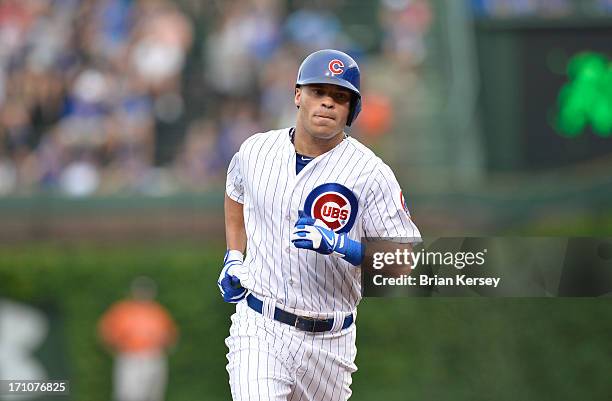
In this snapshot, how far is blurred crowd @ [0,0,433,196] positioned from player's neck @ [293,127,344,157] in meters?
7.35

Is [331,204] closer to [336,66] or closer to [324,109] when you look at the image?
[324,109]

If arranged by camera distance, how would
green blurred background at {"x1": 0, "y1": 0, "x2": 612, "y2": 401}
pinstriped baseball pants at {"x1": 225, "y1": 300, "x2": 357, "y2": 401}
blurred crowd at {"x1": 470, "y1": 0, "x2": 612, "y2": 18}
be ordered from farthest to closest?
1. blurred crowd at {"x1": 470, "y1": 0, "x2": 612, "y2": 18}
2. green blurred background at {"x1": 0, "y1": 0, "x2": 612, "y2": 401}
3. pinstriped baseball pants at {"x1": 225, "y1": 300, "x2": 357, "y2": 401}

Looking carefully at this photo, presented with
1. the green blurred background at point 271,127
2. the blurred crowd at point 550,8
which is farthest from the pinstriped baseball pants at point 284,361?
the blurred crowd at point 550,8

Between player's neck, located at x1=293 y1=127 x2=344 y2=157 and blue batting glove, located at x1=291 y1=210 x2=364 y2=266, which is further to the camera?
player's neck, located at x1=293 y1=127 x2=344 y2=157

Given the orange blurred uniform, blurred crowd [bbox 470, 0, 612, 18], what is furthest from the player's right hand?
blurred crowd [bbox 470, 0, 612, 18]

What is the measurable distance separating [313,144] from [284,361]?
37.5 inches

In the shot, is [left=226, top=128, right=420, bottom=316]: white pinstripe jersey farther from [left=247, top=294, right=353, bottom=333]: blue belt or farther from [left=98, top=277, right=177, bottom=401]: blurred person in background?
[left=98, top=277, right=177, bottom=401]: blurred person in background

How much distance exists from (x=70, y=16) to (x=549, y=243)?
939cm

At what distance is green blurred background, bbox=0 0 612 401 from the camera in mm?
11844

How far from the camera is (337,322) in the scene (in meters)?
5.25

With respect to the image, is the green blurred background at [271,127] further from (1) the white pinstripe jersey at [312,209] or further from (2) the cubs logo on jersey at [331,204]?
(2) the cubs logo on jersey at [331,204]

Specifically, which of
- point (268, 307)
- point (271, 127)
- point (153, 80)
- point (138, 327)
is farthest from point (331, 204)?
point (153, 80)

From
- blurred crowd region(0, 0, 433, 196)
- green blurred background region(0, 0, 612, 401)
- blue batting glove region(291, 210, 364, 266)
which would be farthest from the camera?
blurred crowd region(0, 0, 433, 196)

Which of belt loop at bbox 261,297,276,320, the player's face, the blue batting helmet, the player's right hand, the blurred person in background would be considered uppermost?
the blue batting helmet
